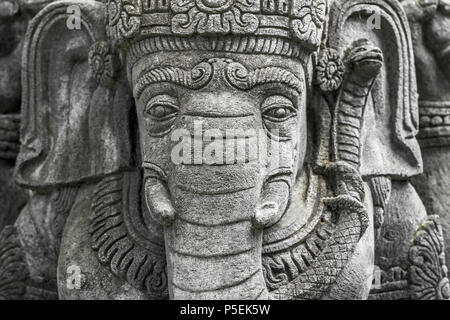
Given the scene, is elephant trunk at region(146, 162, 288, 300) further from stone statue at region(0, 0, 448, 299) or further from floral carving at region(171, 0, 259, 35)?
floral carving at region(171, 0, 259, 35)

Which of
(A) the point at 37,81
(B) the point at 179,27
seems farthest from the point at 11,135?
(B) the point at 179,27

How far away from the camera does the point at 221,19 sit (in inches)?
131

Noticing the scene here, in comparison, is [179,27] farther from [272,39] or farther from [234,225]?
[234,225]

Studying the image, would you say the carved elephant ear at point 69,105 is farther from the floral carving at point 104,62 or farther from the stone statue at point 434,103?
the stone statue at point 434,103

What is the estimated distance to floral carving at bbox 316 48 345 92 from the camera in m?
3.61

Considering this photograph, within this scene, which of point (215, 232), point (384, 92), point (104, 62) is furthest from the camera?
point (384, 92)

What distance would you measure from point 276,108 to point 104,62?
1.90 feet

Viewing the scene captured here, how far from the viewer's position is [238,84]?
336 centimetres

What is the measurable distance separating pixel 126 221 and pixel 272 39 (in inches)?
28.3

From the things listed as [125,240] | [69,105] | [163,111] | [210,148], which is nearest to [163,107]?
[163,111]

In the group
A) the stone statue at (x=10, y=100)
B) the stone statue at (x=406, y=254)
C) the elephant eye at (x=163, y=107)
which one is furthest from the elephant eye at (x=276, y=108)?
the stone statue at (x=10, y=100)

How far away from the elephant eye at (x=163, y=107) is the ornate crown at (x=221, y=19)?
18 centimetres

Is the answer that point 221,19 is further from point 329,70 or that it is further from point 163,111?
point 329,70

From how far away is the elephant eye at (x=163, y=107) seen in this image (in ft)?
11.2
